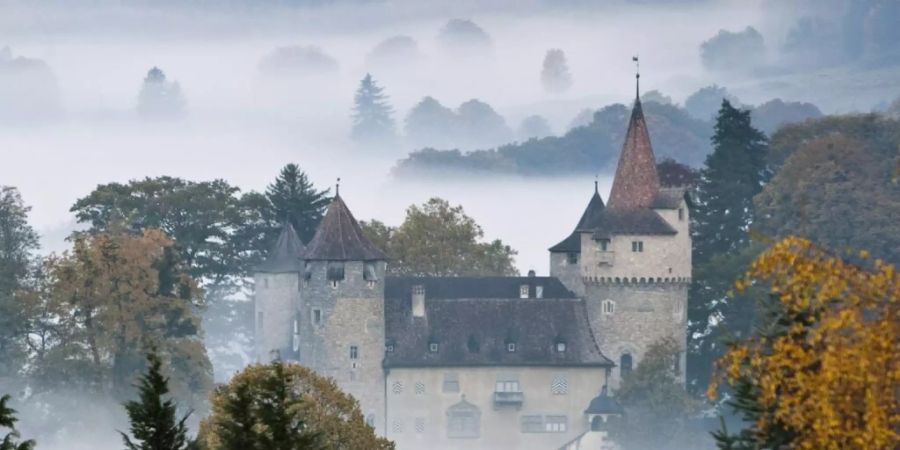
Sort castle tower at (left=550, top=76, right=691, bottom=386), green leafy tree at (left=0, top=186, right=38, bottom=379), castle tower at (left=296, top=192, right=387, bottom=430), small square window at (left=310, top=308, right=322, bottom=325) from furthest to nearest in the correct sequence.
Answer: castle tower at (left=550, top=76, right=691, bottom=386) < small square window at (left=310, top=308, right=322, bottom=325) < castle tower at (left=296, top=192, right=387, bottom=430) < green leafy tree at (left=0, top=186, right=38, bottom=379)

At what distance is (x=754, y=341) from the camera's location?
100 feet

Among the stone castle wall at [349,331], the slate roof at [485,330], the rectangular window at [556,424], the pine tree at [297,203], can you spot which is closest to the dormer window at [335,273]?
the stone castle wall at [349,331]

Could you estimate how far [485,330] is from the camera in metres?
106

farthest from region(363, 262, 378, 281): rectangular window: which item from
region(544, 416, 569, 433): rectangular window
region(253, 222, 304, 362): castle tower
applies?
region(544, 416, 569, 433): rectangular window

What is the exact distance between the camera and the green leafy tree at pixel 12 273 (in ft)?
316

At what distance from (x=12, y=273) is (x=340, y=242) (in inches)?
431

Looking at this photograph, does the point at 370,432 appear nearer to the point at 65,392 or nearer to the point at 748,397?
the point at 748,397

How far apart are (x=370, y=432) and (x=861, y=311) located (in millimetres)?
29949

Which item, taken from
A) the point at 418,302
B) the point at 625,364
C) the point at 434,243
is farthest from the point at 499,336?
the point at 434,243

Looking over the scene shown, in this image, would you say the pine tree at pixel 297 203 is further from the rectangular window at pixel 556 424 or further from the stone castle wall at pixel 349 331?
the rectangular window at pixel 556 424

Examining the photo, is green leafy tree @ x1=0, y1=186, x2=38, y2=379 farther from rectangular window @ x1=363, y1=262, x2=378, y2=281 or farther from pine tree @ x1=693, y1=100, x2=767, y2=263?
pine tree @ x1=693, y1=100, x2=767, y2=263

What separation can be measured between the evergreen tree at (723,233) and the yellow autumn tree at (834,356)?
237 ft

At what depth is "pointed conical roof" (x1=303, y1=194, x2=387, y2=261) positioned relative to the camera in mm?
103500

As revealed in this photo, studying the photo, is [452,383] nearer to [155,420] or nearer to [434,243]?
[434,243]
